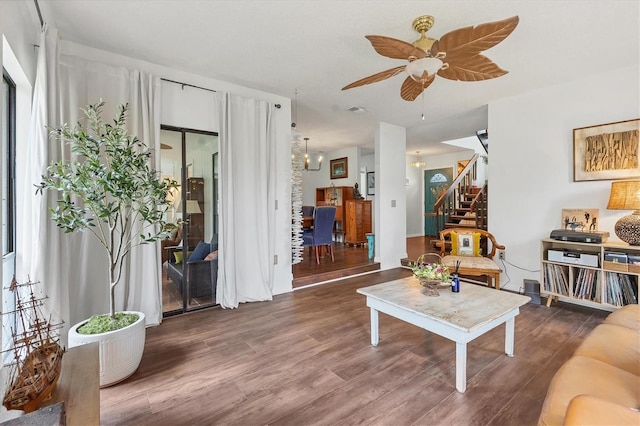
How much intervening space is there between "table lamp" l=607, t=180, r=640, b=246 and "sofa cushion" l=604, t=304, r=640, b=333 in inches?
53.9

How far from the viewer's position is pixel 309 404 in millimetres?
1775

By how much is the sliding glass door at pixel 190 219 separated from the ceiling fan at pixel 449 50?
2.07 m

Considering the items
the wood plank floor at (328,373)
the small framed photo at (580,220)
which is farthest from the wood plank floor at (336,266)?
the small framed photo at (580,220)

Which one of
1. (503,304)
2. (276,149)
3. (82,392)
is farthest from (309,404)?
(276,149)

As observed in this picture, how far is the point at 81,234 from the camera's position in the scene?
2561 millimetres

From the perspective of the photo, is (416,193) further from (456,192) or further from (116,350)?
A: (116,350)

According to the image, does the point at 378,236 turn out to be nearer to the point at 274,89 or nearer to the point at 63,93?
the point at 274,89

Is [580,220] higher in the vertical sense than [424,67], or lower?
lower

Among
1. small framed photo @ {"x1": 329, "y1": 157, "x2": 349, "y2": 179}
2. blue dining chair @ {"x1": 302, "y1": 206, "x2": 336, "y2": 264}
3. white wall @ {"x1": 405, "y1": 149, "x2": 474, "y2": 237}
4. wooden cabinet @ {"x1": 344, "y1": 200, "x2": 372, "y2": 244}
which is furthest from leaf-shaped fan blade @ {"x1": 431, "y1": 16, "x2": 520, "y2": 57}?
white wall @ {"x1": 405, "y1": 149, "x2": 474, "y2": 237}

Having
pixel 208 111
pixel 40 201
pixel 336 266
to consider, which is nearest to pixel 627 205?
pixel 336 266

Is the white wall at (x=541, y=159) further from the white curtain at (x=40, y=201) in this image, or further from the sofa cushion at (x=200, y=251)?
the white curtain at (x=40, y=201)

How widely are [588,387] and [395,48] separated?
210 centimetres

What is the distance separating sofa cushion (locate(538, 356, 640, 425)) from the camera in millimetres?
1076

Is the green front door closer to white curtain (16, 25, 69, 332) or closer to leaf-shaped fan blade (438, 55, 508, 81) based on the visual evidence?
leaf-shaped fan blade (438, 55, 508, 81)
